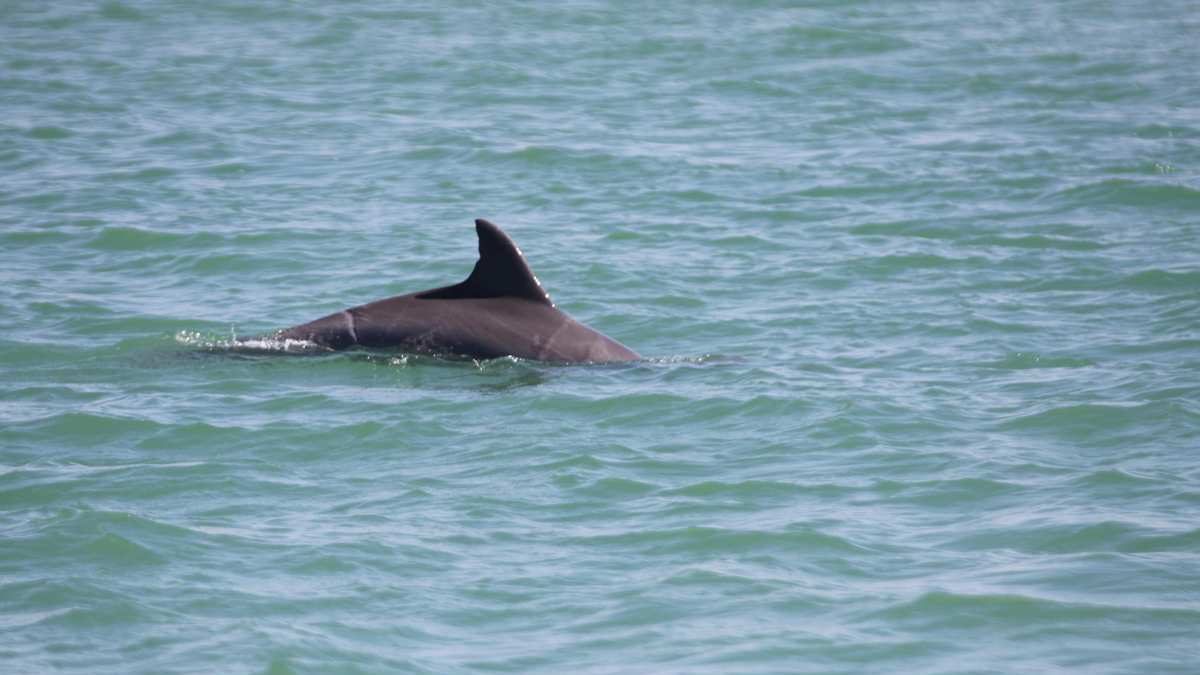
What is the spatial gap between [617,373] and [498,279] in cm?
128

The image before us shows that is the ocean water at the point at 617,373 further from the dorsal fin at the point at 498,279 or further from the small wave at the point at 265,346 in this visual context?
the dorsal fin at the point at 498,279

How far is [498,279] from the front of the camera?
13.6 m

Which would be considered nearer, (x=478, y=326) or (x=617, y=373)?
(x=617, y=373)

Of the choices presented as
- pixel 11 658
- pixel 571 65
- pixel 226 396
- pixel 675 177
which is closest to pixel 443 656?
pixel 11 658

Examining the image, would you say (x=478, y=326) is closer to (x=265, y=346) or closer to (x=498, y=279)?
(x=498, y=279)

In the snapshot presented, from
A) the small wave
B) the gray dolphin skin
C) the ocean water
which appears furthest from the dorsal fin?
the small wave

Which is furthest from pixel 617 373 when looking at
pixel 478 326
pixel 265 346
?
pixel 265 346

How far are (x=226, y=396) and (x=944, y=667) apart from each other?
650 cm

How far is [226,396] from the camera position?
41.1 ft

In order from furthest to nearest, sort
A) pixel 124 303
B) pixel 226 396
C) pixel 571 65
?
pixel 571 65
pixel 124 303
pixel 226 396

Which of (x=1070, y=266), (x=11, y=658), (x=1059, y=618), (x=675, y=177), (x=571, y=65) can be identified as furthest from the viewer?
(x=571, y=65)

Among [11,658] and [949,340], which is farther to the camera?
[949,340]

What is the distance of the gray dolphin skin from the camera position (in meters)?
13.5

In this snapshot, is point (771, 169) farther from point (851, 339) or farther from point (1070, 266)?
point (851, 339)
